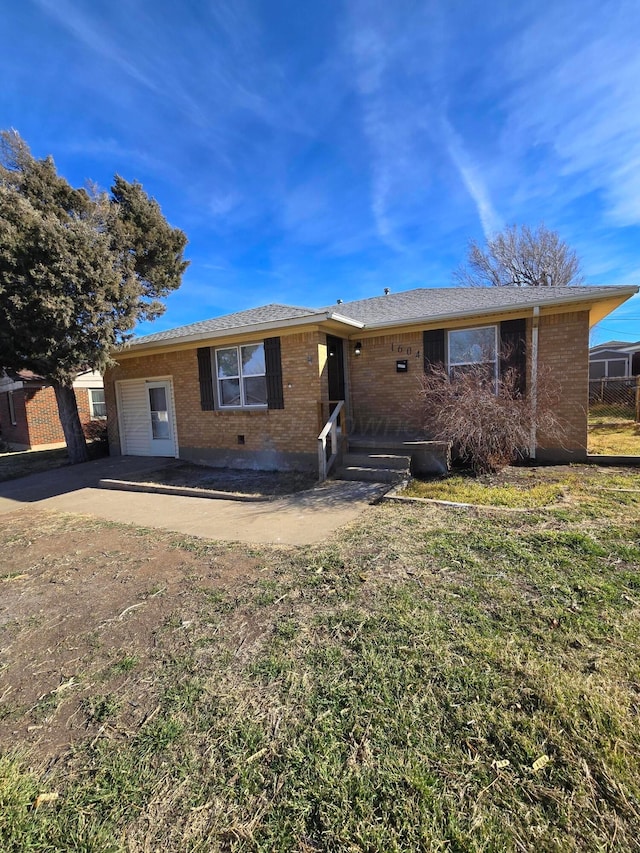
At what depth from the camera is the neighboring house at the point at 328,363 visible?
775 cm

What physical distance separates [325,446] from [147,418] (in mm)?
6347

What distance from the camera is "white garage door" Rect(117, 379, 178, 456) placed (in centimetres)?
1084

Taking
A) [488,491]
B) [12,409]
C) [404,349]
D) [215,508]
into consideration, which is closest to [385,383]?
[404,349]

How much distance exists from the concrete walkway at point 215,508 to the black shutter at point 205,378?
8.31 ft

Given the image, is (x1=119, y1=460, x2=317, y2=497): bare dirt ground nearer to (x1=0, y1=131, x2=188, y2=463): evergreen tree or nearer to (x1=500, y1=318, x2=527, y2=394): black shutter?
(x1=0, y1=131, x2=188, y2=463): evergreen tree

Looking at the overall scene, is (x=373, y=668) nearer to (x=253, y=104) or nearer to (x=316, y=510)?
(x=316, y=510)

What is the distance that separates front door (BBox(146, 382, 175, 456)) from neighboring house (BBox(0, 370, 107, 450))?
5.86 meters

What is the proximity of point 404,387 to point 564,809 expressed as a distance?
809 cm

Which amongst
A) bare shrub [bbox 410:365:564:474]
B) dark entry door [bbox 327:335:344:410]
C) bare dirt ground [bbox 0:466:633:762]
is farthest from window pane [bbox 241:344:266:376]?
bare dirt ground [bbox 0:466:633:762]

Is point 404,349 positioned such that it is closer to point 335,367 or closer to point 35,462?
point 335,367

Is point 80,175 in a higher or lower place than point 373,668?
higher

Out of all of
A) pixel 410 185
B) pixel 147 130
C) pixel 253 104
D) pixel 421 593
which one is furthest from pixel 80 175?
pixel 421 593

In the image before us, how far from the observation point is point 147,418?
11.2 meters

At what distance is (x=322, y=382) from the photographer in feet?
26.7
